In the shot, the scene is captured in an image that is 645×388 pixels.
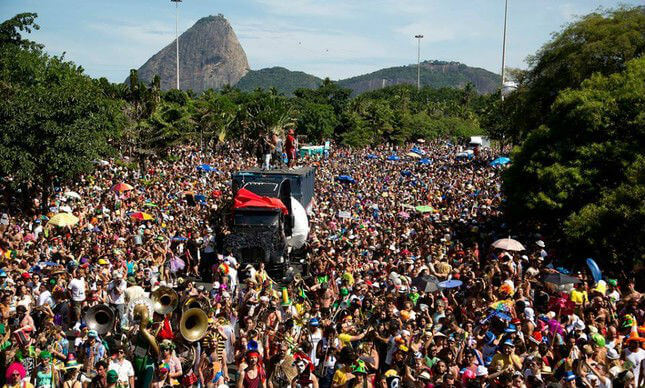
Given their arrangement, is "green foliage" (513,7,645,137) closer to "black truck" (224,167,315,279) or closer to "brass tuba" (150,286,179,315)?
"black truck" (224,167,315,279)

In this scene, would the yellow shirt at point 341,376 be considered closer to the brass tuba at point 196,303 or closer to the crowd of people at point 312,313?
the crowd of people at point 312,313

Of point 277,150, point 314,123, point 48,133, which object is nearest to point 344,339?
point 277,150

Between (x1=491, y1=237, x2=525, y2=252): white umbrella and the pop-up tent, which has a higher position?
the pop-up tent

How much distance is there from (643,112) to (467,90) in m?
116

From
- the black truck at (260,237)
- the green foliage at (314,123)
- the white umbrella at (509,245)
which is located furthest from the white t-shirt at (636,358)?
the green foliage at (314,123)

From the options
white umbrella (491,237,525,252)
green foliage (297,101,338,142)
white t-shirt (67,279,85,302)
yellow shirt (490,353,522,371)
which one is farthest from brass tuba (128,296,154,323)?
green foliage (297,101,338,142)

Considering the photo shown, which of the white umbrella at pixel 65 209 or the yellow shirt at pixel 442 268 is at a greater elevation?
the white umbrella at pixel 65 209

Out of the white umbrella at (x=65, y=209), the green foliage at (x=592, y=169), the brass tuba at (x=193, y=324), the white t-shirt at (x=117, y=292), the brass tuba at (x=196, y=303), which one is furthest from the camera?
the white umbrella at (x=65, y=209)

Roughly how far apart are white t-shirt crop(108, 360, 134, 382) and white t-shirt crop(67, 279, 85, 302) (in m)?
4.50

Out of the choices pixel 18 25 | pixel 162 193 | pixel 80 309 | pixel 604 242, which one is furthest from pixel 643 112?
pixel 18 25

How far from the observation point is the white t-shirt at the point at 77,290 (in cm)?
1275

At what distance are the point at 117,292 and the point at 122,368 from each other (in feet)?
13.9

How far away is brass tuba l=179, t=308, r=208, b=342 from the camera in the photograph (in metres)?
10.0

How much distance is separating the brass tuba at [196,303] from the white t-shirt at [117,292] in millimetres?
1839
